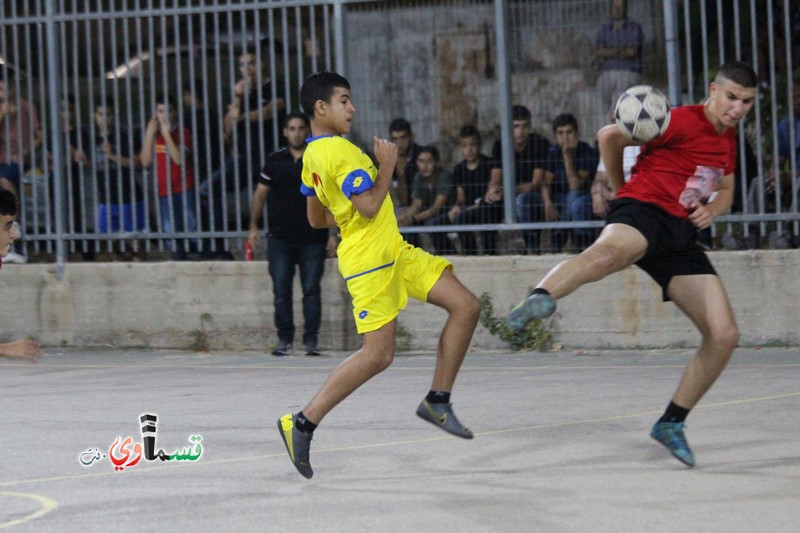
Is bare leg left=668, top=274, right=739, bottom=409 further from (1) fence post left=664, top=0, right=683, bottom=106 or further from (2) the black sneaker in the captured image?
(2) the black sneaker

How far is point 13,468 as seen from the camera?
7203 mm

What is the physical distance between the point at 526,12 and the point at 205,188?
10.8ft

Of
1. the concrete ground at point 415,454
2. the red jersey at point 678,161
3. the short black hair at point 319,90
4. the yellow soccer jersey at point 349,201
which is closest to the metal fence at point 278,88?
the concrete ground at point 415,454

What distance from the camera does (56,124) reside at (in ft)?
44.2

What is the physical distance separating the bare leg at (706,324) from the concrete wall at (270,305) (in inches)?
191

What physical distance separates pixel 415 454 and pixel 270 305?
18.4ft

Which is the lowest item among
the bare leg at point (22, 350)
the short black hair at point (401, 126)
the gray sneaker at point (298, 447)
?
the gray sneaker at point (298, 447)

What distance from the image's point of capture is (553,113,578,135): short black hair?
12109 mm

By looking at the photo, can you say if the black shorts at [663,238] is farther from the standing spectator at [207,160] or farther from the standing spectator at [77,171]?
the standing spectator at [77,171]

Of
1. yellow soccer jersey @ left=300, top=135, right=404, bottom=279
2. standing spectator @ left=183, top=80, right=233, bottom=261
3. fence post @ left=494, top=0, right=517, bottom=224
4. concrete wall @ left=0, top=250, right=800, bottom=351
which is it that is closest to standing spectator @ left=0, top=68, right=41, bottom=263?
concrete wall @ left=0, top=250, right=800, bottom=351

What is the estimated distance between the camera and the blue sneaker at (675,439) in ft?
22.1

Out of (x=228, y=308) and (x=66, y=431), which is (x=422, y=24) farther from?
(x=66, y=431)

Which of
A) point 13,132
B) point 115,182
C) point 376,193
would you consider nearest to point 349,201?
point 376,193

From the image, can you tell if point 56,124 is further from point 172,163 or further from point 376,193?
point 376,193
